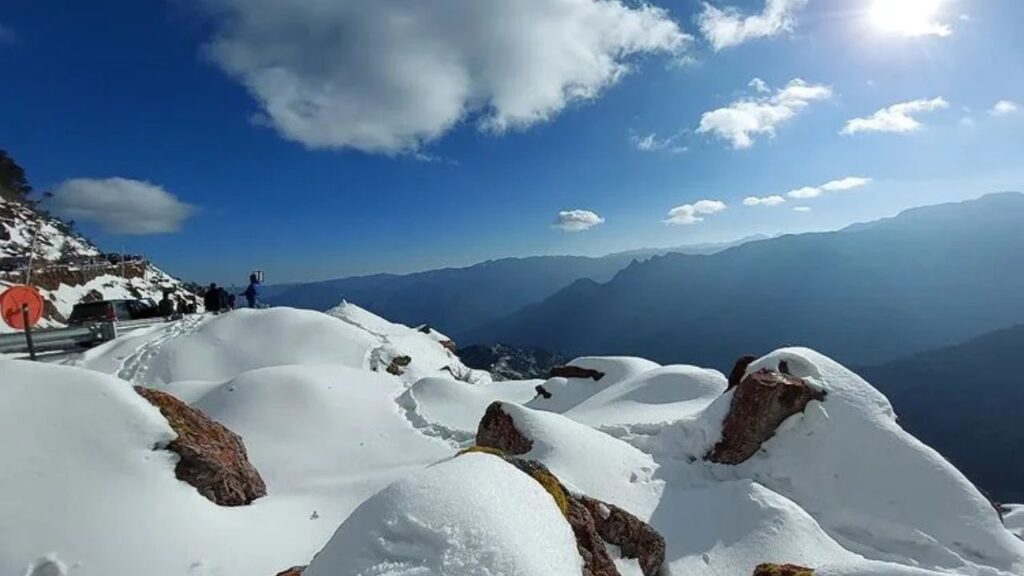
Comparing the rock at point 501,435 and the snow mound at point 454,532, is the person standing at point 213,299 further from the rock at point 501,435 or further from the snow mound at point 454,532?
the snow mound at point 454,532

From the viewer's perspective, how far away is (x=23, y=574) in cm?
499

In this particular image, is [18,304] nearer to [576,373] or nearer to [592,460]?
[592,460]

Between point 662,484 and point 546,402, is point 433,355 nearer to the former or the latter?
point 546,402

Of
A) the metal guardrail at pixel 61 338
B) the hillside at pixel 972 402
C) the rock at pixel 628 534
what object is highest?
the metal guardrail at pixel 61 338

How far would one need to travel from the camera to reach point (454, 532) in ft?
11.5

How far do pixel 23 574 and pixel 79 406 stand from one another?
2.54m

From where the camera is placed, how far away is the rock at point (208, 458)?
6.91 metres

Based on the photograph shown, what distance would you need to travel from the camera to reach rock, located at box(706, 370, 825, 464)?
1099 centimetres

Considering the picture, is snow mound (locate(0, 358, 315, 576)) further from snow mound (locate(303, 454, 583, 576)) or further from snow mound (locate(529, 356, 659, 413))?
snow mound (locate(529, 356, 659, 413))

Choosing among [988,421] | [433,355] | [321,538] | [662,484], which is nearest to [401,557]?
[321,538]

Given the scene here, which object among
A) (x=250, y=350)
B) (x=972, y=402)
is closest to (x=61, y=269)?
(x=250, y=350)

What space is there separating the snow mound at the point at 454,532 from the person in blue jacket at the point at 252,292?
26662 mm

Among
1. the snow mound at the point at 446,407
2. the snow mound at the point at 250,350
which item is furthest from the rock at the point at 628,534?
the snow mound at the point at 250,350

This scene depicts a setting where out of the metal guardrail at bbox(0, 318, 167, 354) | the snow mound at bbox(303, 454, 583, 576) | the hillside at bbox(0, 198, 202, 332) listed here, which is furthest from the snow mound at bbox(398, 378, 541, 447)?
the hillside at bbox(0, 198, 202, 332)
